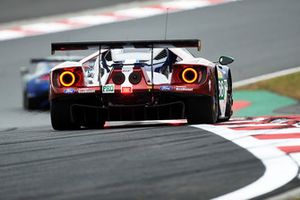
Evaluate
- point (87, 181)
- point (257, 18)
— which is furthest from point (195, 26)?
point (87, 181)

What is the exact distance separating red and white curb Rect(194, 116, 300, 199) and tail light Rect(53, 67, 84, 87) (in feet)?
3.87

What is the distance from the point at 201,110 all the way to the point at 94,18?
13.1m

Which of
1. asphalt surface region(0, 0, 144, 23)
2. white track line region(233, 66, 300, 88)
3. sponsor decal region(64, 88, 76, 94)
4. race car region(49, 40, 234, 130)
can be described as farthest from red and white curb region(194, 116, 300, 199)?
asphalt surface region(0, 0, 144, 23)

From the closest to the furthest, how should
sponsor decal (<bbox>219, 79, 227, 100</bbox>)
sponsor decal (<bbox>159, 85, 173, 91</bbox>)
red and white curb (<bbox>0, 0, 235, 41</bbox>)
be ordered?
sponsor decal (<bbox>159, 85, 173, 91</bbox>), sponsor decal (<bbox>219, 79, 227, 100</bbox>), red and white curb (<bbox>0, 0, 235, 41</bbox>)

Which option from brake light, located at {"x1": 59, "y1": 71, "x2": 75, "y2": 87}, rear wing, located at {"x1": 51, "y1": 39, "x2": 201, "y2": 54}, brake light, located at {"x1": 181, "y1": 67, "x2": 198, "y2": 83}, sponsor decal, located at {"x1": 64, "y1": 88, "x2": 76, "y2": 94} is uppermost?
rear wing, located at {"x1": 51, "y1": 39, "x2": 201, "y2": 54}

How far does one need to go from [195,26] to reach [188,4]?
5.99 ft

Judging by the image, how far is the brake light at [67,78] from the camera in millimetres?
9383

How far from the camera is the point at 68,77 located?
9414 mm

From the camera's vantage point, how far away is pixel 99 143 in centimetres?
748

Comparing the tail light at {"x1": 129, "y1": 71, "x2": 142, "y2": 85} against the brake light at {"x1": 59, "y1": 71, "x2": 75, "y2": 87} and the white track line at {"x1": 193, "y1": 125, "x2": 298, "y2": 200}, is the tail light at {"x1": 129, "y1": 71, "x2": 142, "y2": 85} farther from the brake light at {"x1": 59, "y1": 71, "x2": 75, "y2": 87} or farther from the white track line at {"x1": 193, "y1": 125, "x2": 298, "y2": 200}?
the white track line at {"x1": 193, "y1": 125, "x2": 298, "y2": 200}

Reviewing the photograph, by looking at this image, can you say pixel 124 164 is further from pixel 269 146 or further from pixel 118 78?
pixel 118 78

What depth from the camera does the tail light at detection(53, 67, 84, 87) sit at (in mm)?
9367

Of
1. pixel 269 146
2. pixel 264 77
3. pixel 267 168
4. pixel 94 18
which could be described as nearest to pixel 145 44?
pixel 269 146

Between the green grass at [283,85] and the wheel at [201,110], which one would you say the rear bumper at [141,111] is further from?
the green grass at [283,85]
